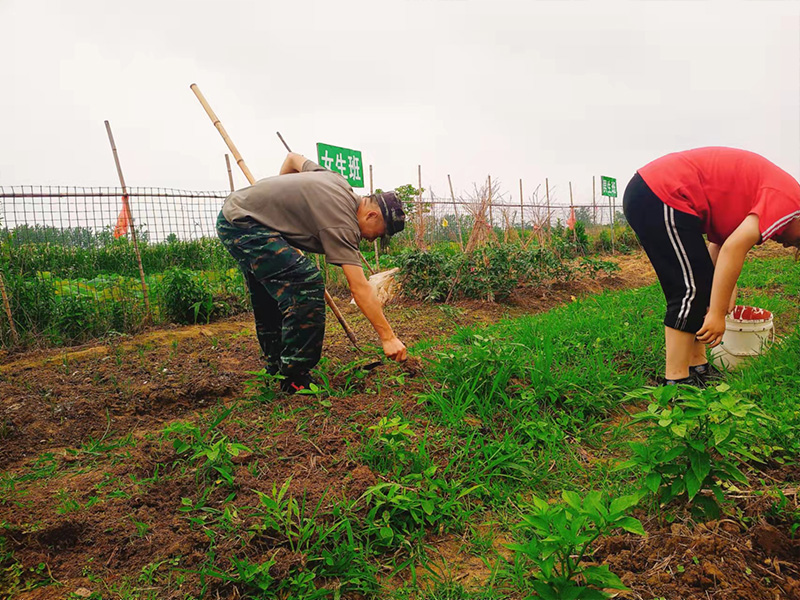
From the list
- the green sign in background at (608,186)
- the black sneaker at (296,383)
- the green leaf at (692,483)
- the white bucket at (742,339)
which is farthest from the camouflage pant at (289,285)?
the green sign in background at (608,186)

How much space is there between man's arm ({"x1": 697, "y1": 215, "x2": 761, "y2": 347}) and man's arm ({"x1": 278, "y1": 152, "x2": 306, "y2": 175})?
2.32 m

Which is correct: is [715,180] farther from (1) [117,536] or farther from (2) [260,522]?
(1) [117,536]

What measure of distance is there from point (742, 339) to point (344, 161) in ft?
17.5

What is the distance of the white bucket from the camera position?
3.06m

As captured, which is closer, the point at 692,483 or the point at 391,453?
the point at 692,483

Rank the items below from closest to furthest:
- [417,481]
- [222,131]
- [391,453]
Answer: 1. [417,481]
2. [391,453]
3. [222,131]

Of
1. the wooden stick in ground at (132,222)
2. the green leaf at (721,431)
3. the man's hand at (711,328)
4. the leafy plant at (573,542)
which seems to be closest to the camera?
the leafy plant at (573,542)

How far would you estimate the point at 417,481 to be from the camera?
201 centimetres

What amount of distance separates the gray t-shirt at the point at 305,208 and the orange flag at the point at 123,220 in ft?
10.2

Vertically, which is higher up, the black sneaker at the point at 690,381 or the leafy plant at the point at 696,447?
the leafy plant at the point at 696,447

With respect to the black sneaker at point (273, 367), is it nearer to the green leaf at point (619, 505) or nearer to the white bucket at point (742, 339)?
the green leaf at point (619, 505)

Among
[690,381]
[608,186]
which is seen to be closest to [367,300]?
Result: [690,381]

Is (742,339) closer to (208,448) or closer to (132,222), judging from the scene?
(208,448)

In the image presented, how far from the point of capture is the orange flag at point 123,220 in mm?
5324
